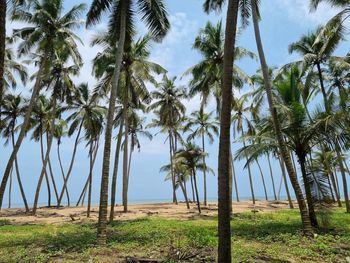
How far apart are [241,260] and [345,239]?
16.8 feet

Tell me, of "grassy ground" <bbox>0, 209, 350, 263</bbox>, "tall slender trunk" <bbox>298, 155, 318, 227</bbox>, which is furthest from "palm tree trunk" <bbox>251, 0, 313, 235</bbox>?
"tall slender trunk" <bbox>298, 155, 318, 227</bbox>

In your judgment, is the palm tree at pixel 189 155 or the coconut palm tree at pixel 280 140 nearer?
the coconut palm tree at pixel 280 140

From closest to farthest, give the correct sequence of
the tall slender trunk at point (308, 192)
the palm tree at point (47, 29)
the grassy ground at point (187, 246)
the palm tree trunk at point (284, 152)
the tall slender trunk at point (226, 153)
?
the tall slender trunk at point (226, 153) → the grassy ground at point (187, 246) → the palm tree trunk at point (284, 152) → the tall slender trunk at point (308, 192) → the palm tree at point (47, 29)

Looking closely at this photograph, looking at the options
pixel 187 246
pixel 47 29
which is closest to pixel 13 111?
pixel 47 29

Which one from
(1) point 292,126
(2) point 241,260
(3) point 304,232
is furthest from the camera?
(1) point 292,126

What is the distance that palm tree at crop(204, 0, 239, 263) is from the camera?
7457 mm

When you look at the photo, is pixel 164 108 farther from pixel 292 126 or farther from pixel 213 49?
pixel 292 126

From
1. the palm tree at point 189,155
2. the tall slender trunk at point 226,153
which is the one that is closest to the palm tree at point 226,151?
the tall slender trunk at point 226,153

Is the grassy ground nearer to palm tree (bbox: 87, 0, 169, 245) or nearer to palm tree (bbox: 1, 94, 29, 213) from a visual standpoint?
palm tree (bbox: 87, 0, 169, 245)

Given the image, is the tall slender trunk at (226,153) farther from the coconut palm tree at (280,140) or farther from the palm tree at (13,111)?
the palm tree at (13,111)

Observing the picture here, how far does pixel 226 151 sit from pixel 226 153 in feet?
0.16

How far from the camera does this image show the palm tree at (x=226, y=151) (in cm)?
746

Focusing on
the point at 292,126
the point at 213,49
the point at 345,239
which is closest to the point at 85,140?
the point at 213,49

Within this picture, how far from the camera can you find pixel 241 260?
9.32 metres
